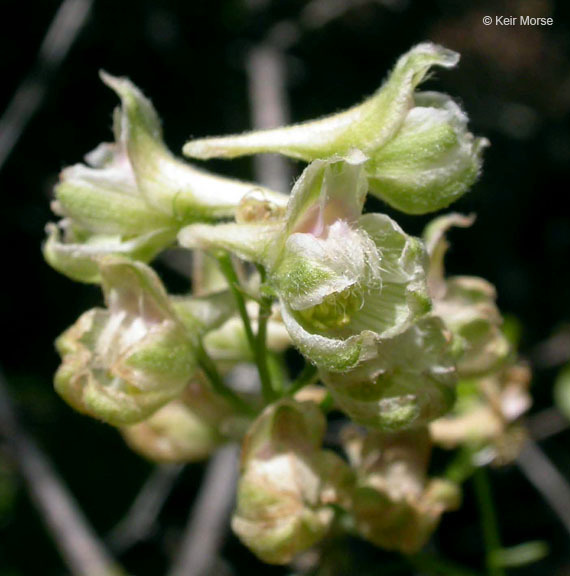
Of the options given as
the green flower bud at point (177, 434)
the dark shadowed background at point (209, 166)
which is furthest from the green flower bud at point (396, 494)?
the dark shadowed background at point (209, 166)

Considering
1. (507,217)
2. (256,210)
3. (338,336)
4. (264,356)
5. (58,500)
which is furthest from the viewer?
(507,217)

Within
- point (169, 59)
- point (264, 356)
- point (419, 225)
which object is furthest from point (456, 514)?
point (264, 356)

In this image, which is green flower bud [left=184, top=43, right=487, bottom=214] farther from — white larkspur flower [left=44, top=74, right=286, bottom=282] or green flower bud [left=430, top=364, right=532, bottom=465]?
green flower bud [left=430, top=364, right=532, bottom=465]

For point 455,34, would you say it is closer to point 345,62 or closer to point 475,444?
point 345,62

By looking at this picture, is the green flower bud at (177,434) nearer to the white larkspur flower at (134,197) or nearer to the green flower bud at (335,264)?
the white larkspur flower at (134,197)

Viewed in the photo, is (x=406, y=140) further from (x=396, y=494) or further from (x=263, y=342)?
(x=396, y=494)
